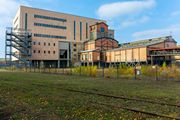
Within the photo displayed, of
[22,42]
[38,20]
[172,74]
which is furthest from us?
[38,20]

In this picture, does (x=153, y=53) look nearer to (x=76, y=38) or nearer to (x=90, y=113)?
(x=76, y=38)

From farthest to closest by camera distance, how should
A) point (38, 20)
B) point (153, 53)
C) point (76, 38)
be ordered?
point (76, 38) → point (38, 20) → point (153, 53)

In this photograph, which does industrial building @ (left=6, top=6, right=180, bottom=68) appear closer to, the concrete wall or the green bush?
the concrete wall

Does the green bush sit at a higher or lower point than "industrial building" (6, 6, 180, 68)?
lower

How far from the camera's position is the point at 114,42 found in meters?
87.2

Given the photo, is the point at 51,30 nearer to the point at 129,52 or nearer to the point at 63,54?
the point at 63,54

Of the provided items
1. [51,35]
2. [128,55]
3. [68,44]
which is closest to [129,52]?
[128,55]

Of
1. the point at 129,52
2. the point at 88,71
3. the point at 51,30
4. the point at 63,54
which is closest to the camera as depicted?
the point at 88,71

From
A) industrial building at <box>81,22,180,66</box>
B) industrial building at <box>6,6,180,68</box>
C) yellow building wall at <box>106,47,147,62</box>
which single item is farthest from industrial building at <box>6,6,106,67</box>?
yellow building wall at <box>106,47,147,62</box>

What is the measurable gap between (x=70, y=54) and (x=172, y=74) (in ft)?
214

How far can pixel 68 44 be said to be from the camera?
8862 centimetres

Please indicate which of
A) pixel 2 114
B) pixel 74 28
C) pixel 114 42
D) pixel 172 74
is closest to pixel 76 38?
pixel 74 28

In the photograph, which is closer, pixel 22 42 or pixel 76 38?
pixel 22 42

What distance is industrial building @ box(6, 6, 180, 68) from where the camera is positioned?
65.6 m
